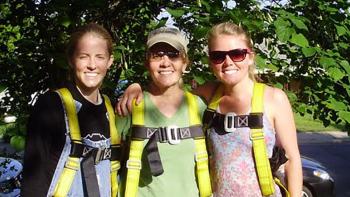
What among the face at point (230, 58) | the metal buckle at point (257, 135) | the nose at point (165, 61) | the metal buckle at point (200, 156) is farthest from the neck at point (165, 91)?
the metal buckle at point (257, 135)

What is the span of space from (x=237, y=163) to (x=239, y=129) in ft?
0.55

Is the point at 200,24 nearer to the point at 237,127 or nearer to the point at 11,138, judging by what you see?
the point at 237,127

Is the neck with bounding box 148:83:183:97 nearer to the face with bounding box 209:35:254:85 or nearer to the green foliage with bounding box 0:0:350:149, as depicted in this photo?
the face with bounding box 209:35:254:85

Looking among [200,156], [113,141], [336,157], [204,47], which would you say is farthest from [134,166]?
[336,157]

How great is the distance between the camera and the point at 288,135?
8.99ft

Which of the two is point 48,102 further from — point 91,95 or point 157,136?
point 157,136

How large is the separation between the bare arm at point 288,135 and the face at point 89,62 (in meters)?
0.88

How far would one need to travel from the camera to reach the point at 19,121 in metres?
3.33

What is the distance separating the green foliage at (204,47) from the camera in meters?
3.55

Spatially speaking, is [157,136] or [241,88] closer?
[157,136]

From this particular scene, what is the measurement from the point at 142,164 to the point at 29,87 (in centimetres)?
152

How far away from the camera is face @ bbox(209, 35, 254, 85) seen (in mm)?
2787

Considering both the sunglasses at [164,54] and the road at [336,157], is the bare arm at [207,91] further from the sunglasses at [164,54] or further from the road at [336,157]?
the road at [336,157]

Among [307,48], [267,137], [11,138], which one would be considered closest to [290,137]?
[267,137]
